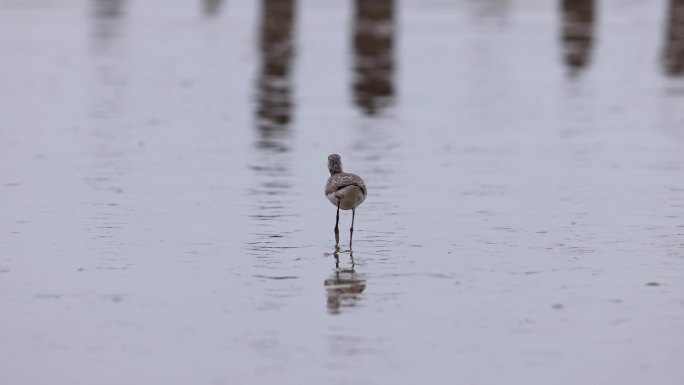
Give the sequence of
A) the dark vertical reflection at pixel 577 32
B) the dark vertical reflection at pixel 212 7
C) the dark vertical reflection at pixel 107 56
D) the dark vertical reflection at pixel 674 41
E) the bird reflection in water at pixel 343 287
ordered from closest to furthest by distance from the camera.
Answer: the bird reflection in water at pixel 343 287 → the dark vertical reflection at pixel 107 56 → the dark vertical reflection at pixel 674 41 → the dark vertical reflection at pixel 577 32 → the dark vertical reflection at pixel 212 7

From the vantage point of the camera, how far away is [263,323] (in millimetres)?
10125

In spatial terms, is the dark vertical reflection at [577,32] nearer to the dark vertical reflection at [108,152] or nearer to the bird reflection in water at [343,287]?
the dark vertical reflection at [108,152]

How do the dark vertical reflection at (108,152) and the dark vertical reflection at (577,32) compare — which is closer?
the dark vertical reflection at (108,152)

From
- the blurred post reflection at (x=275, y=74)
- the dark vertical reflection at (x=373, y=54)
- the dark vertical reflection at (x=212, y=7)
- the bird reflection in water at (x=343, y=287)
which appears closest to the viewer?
the bird reflection in water at (x=343, y=287)

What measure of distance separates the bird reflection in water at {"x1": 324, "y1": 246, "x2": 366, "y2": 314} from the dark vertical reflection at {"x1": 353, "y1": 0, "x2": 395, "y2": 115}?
12616mm

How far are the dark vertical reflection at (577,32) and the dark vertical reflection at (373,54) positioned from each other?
Result: 12.1 feet

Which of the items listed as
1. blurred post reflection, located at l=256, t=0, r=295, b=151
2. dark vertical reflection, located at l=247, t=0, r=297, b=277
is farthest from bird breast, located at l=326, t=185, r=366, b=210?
blurred post reflection, located at l=256, t=0, r=295, b=151

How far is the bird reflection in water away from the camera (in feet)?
35.5

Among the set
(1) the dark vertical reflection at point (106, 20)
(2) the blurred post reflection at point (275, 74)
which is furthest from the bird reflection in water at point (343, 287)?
(1) the dark vertical reflection at point (106, 20)

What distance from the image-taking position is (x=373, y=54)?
110ft

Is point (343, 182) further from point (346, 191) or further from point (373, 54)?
point (373, 54)

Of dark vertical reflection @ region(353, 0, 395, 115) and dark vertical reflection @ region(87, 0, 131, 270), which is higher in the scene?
dark vertical reflection @ region(87, 0, 131, 270)

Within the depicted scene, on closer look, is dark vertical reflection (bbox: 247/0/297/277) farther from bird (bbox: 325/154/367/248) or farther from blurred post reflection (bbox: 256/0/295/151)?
bird (bbox: 325/154/367/248)

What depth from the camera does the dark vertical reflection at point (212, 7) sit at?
46656 mm
